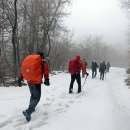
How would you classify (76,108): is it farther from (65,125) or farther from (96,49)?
(96,49)

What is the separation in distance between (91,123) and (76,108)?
1.85m

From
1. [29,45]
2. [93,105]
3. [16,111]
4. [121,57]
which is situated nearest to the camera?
[16,111]

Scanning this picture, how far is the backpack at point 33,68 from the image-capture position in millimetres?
8000

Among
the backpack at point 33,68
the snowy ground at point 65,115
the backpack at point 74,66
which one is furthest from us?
the backpack at point 74,66

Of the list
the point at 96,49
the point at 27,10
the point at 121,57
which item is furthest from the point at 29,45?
the point at 121,57

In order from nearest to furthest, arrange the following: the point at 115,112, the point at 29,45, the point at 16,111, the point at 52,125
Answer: the point at 52,125 → the point at 16,111 → the point at 115,112 → the point at 29,45

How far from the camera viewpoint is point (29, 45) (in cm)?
3331

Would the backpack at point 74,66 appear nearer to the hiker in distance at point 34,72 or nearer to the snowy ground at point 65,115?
the snowy ground at point 65,115

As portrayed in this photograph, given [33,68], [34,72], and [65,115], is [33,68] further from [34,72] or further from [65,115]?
[65,115]

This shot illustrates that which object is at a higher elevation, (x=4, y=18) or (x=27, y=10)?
(x=27, y=10)

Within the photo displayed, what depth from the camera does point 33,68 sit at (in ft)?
26.2

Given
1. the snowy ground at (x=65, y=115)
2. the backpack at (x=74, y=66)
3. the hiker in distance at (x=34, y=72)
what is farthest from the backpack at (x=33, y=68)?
the backpack at (x=74, y=66)

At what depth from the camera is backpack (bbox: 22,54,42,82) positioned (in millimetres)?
8000

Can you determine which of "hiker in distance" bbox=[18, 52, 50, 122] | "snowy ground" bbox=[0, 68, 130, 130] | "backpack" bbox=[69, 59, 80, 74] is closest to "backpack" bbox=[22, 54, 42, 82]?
"hiker in distance" bbox=[18, 52, 50, 122]
